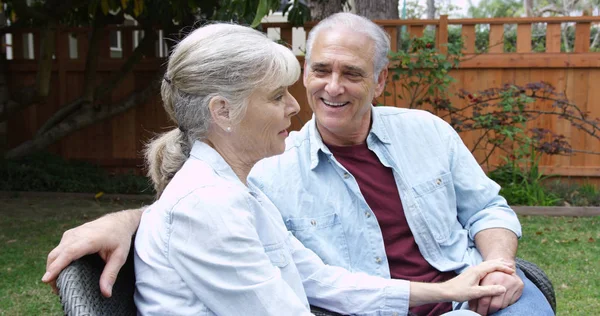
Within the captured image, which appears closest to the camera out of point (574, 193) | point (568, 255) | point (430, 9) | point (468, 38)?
point (568, 255)

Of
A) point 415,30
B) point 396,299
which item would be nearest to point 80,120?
point 415,30

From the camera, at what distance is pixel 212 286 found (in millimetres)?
1475

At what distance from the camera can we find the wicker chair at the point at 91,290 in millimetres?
1399

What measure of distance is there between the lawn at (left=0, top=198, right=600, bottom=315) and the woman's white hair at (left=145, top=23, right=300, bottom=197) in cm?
279

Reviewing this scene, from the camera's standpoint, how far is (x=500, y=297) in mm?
2100

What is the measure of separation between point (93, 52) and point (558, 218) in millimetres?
5505

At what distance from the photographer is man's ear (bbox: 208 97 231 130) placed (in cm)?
165

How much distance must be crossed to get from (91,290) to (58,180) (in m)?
6.77

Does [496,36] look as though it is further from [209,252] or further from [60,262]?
[60,262]

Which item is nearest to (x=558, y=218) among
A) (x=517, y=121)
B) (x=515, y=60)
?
(x=517, y=121)

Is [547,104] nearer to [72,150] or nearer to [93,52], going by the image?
[93,52]

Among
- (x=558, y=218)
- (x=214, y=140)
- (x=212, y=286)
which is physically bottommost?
(x=558, y=218)

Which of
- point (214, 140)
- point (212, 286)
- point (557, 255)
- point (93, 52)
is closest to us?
point (212, 286)

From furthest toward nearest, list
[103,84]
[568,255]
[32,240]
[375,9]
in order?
[103,84]
[375,9]
[32,240]
[568,255]
